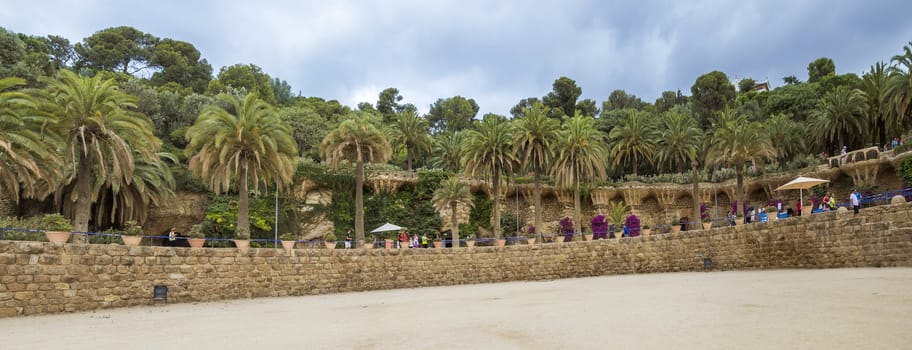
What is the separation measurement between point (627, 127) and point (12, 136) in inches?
1800

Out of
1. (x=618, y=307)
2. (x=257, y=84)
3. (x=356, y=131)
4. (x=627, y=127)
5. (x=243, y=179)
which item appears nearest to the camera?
(x=618, y=307)

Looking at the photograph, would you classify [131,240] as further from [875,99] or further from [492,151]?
[875,99]

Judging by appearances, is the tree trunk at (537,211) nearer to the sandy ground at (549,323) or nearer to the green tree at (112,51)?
the sandy ground at (549,323)

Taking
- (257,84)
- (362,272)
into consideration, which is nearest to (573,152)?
(362,272)

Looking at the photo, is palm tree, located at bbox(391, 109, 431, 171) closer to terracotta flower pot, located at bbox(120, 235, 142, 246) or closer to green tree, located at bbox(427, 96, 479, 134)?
green tree, located at bbox(427, 96, 479, 134)

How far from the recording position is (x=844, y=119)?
4247 cm

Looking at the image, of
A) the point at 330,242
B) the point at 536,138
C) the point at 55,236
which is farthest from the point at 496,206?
the point at 55,236

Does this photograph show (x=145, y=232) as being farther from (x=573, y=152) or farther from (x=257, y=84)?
(x=257, y=84)

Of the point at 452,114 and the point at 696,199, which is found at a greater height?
the point at 452,114

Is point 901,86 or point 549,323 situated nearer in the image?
point 549,323

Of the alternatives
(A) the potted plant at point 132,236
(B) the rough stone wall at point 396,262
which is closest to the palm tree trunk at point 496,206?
(B) the rough stone wall at point 396,262

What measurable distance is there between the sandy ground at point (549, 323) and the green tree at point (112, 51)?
2352 inches

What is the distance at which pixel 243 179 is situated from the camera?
2352cm

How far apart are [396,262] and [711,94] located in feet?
158
